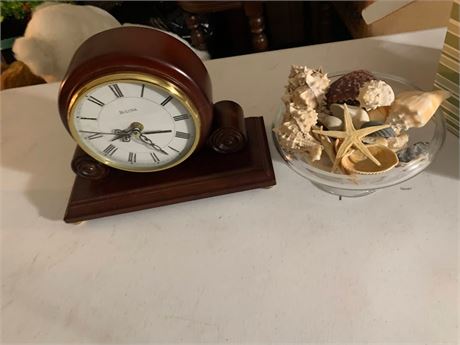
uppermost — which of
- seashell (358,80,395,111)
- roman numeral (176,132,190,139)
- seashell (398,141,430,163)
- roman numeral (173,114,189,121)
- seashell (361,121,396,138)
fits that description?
seashell (358,80,395,111)

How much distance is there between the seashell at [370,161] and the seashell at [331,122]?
0.03 m

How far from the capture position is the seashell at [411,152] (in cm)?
49

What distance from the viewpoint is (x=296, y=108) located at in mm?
469

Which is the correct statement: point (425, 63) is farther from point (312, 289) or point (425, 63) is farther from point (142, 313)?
point (142, 313)

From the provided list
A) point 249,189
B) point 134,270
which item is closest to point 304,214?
point 249,189

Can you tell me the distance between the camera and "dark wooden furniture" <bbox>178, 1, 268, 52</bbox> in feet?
3.46

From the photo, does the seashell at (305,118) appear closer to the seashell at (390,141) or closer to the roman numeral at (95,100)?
the seashell at (390,141)

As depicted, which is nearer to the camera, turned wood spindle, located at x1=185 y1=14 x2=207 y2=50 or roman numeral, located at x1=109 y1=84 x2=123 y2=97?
roman numeral, located at x1=109 y1=84 x2=123 y2=97

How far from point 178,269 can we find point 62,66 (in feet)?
1.75

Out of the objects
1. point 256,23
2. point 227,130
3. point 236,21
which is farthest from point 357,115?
point 236,21

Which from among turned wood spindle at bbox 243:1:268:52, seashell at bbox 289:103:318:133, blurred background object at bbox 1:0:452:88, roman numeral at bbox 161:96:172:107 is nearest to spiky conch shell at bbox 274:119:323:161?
seashell at bbox 289:103:318:133

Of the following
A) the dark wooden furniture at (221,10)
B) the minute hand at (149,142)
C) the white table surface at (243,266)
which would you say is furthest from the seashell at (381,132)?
the dark wooden furniture at (221,10)

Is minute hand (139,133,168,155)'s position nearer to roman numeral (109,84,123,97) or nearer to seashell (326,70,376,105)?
roman numeral (109,84,123,97)

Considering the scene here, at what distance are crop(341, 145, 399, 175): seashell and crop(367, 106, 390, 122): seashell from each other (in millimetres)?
29
